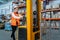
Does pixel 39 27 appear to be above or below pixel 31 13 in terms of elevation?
below

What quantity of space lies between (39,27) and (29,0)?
109 cm

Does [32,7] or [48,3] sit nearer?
[32,7]

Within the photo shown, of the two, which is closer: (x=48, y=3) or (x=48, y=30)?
(x=48, y=30)

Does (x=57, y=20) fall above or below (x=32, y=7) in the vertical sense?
below

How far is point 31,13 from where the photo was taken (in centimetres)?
644

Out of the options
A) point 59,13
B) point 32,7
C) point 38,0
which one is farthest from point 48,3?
point 32,7

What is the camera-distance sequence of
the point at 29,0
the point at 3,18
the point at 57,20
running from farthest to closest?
the point at 3,18, the point at 57,20, the point at 29,0

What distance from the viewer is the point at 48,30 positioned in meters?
7.03

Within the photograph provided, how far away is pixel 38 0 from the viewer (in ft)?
23.2

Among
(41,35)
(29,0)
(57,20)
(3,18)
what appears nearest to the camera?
(29,0)

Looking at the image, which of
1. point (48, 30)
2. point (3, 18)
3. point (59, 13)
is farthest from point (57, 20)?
point (3, 18)

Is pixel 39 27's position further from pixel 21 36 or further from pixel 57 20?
pixel 57 20

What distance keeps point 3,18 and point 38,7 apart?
9.03m

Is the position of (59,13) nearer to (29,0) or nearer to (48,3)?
(48,3)
